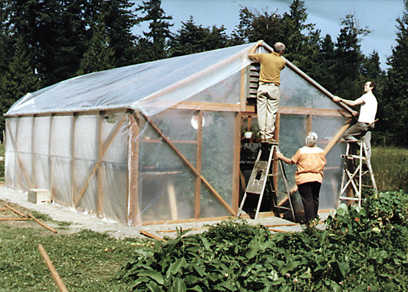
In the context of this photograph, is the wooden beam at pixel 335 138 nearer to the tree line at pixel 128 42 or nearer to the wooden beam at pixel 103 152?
the wooden beam at pixel 103 152

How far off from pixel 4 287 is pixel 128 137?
3.98 metres

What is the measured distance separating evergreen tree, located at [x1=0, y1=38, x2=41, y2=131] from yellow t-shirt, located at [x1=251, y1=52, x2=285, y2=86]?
24.9 m

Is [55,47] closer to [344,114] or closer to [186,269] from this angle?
[344,114]

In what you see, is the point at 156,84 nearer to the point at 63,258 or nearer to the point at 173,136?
the point at 173,136

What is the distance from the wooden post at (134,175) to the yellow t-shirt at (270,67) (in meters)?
2.67

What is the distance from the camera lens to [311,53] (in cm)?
3219

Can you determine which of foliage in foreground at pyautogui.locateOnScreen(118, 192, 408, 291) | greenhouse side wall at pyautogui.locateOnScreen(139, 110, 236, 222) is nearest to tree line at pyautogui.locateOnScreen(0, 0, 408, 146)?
greenhouse side wall at pyautogui.locateOnScreen(139, 110, 236, 222)

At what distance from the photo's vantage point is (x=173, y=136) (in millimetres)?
8953

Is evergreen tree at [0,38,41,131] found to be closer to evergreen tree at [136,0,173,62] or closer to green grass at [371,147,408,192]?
evergreen tree at [136,0,173,62]

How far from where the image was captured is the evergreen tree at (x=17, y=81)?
3120cm

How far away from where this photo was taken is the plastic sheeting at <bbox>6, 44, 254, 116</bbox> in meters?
8.84

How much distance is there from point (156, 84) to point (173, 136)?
3.63ft

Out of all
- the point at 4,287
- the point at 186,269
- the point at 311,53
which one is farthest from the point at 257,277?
the point at 311,53

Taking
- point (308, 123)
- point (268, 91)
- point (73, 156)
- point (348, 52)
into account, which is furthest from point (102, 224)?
point (348, 52)
